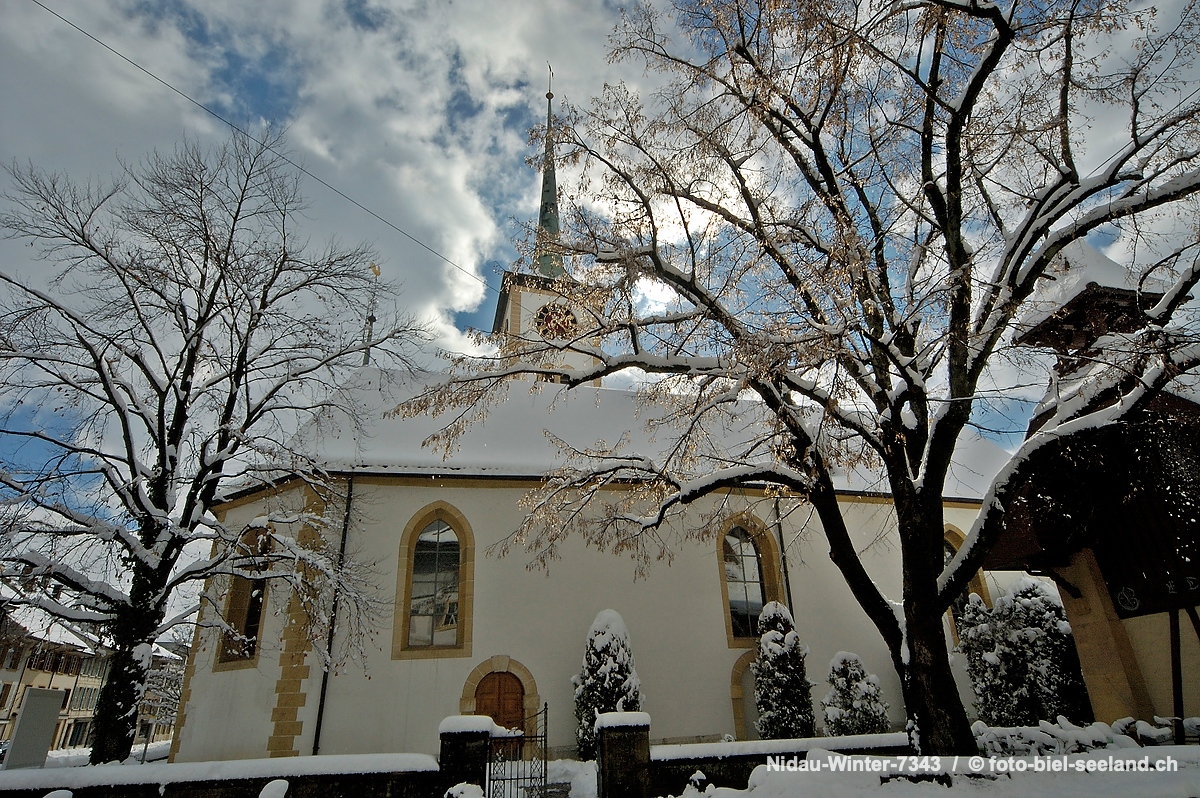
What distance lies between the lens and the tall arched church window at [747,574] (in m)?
13.5

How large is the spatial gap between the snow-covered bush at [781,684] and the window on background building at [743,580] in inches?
46.2

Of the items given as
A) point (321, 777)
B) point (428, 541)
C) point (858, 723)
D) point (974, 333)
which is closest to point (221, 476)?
point (428, 541)

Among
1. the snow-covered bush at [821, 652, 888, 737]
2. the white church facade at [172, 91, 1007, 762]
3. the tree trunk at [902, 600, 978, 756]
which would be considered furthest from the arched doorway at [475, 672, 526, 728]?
the tree trunk at [902, 600, 978, 756]

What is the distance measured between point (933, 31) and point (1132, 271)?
147 inches

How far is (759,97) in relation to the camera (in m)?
8.10

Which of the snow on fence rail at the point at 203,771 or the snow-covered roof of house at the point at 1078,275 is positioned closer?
the snow on fence rail at the point at 203,771

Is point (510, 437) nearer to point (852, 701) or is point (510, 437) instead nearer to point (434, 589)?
point (434, 589)

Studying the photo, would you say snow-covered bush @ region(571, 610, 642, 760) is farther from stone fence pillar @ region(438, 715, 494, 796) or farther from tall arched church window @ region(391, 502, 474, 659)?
stone fence pillar @ region(438, 715, 494, 796)

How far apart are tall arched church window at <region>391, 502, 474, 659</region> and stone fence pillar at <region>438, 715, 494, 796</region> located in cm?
485

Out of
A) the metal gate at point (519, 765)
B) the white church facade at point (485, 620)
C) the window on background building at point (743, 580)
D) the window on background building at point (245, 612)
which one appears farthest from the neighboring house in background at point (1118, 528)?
the window on background building at point (245, 612)

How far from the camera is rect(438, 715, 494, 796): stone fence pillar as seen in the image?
276 inches

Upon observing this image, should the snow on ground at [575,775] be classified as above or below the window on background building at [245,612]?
below

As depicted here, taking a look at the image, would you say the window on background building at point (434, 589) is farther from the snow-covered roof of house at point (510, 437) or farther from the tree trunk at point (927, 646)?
the tree trunk at point (927, 646)

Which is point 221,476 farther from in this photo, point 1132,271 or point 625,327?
point 1132,271
